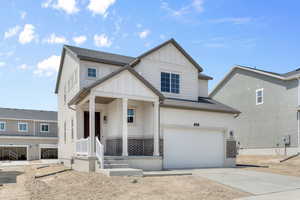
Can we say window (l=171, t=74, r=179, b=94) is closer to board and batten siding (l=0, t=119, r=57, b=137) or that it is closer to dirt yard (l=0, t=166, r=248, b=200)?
dirt yard (l=0, t=166, r=248, b=200)

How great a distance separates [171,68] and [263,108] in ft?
38.5

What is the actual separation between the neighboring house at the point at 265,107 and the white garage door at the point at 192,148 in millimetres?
8643

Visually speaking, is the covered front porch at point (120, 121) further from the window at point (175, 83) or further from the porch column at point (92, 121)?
the window at point (175, 83)

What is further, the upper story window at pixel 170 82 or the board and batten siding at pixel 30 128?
the board and batten siding at pixel 30 128

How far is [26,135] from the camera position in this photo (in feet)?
112

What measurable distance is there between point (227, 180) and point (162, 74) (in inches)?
333

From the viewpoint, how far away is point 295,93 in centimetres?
2198

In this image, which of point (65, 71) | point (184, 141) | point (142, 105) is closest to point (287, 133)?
point (184, 141)

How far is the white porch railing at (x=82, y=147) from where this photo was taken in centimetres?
1307

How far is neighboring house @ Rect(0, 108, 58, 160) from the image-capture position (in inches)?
1307

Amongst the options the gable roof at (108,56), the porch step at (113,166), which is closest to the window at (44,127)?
the gable roof at (108,56)

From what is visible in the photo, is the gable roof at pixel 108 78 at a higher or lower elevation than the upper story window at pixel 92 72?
lower

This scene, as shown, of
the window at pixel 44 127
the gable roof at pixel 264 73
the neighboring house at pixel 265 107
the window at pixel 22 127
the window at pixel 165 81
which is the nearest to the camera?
the window at pixel 165 81

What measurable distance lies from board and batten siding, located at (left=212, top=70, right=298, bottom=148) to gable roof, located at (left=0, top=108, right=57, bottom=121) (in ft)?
79.9
